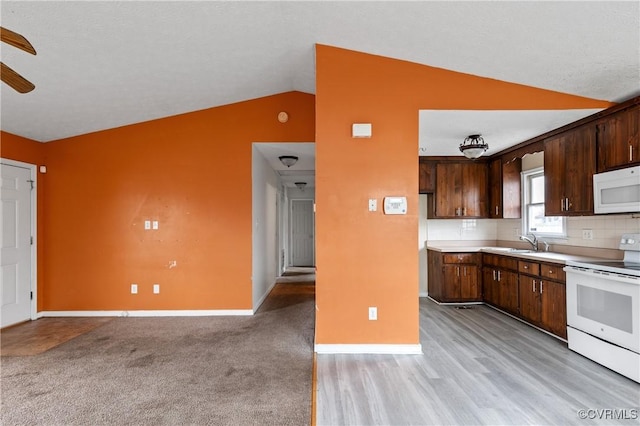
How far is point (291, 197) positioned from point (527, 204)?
641cm

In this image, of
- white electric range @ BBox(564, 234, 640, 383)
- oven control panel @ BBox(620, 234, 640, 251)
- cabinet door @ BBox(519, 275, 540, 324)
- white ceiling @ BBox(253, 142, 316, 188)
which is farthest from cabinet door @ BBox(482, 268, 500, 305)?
white ceiling @ BBox(253, 142, 316, 188)

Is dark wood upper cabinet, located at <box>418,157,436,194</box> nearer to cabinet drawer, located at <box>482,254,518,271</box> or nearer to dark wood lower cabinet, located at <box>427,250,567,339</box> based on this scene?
dark wood lower cabinet, located at <box>427,250,567,339</box>

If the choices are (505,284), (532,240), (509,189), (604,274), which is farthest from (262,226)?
(604,274)

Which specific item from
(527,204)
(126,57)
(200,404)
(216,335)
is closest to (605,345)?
(527,204)

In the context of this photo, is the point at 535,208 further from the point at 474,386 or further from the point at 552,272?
the point at 474,386

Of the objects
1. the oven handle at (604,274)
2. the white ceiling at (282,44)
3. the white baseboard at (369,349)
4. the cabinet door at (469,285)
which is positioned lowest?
the white baseboard at (369,349)

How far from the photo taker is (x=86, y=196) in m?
4.52

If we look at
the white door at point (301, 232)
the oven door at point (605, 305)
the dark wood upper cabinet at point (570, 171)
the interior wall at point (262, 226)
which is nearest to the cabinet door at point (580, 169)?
the dark wood upper cabinet at point (570, 171)

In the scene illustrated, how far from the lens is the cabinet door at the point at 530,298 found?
3711 millimetres

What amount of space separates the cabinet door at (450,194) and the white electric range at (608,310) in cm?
215

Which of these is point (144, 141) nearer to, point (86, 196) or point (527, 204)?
point (86, 196)

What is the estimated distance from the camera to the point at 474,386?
2492mm

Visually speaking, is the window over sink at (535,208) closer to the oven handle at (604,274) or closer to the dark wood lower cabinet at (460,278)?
the dark wood lower cabinet at (460,278)

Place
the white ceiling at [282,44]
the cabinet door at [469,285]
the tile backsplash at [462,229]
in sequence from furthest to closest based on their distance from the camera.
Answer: the tile backsplash at [462,229] → the cabinet door at [469,285] → the white ceiling at [282,44]
